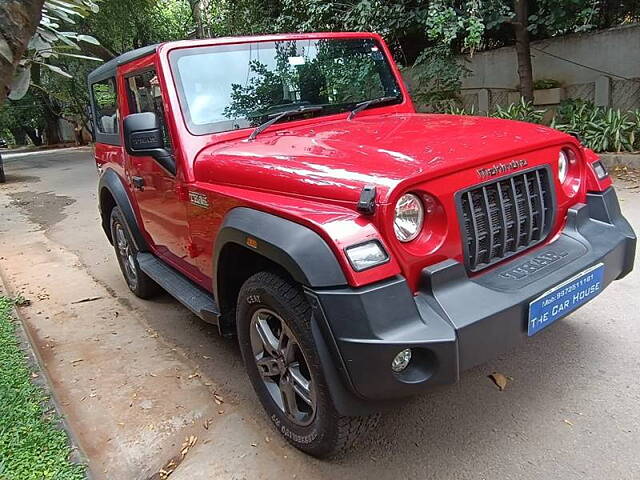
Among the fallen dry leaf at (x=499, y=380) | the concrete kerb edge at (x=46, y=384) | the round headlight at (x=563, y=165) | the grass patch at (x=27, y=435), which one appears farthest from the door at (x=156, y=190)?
the round headlight at (x=563, y=165)

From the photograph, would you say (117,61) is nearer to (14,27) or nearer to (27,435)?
(14,27)

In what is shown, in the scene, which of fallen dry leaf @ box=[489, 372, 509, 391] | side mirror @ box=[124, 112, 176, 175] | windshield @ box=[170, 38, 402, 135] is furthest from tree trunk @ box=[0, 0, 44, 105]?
fallen dry leaf @ box=[489, 372, 509, 391]

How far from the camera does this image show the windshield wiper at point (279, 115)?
9.88ft

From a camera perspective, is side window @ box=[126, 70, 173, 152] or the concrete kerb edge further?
side window @ box=[126, 70, 173, 152]

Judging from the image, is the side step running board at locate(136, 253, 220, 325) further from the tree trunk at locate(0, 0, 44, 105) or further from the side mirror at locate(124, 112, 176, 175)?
the tree trunk at locate(0, 0, 44, 105)

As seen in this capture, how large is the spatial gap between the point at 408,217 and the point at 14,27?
180 cm

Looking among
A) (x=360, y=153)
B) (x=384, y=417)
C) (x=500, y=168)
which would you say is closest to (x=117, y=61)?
(x=360, y=153)

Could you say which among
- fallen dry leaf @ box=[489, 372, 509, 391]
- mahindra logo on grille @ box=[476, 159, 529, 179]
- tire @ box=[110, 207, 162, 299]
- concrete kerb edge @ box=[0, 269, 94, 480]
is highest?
mahindra logo on grille @ box=[476, 159, 529, 179]

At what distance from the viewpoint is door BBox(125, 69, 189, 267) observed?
3189 millimetres

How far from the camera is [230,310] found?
9.32 feet

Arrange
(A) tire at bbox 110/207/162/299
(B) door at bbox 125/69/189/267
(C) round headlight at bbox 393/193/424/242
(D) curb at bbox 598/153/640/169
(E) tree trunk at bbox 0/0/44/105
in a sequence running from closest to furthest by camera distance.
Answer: (C) round headlight at bbox 393/193/424/242 → (E) tree trunk at bbox 0/0/44/105 → (B) door at bbox 125/69/189/267 → (A) tire at bbox 110/207/162/299 → (D) curb at bbox 598/153/640/169

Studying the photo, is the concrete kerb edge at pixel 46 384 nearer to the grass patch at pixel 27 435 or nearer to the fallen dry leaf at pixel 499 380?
the grass patch at pixel 27 435

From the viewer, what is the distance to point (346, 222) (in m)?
1.97

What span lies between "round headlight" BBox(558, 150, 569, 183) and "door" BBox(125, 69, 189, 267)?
80.1 inches
